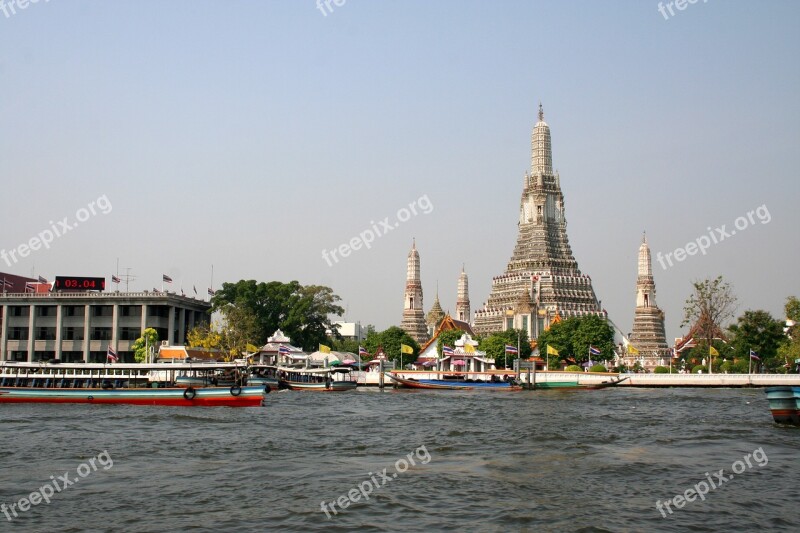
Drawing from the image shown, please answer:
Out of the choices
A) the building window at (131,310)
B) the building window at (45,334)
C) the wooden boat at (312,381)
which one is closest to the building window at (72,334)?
the building window at (45,334)

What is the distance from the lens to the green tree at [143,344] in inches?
3442

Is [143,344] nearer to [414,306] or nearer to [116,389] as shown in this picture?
[116,389]

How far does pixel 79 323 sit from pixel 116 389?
5003 centimetres

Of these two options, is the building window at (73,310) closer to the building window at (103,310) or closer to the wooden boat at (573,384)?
the building window at (103,310)

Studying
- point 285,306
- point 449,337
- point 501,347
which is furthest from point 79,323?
point 501,347

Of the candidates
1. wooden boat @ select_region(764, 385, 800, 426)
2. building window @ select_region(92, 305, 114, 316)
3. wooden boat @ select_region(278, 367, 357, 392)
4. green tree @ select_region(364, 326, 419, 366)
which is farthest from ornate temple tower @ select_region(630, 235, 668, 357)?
wooden boat @ select_region(764, 385, 800, 426)

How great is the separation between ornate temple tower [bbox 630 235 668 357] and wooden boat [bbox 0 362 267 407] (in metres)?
82.8

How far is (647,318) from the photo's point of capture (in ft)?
413

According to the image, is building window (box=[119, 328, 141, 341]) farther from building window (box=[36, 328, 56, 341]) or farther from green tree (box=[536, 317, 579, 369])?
green tree (box=[536, 317, 579, 369])

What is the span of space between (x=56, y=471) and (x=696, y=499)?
57.8ft

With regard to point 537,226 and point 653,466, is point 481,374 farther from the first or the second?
point 653,466

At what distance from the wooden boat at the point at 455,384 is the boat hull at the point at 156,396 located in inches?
1229

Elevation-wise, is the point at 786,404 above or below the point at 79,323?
below

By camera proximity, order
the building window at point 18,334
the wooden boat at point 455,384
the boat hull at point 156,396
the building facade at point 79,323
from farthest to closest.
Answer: the building window at point 18,334 → the building facade at point 79,323 → the wooden boat at point 455,384 → the boat hull at point 156,396
